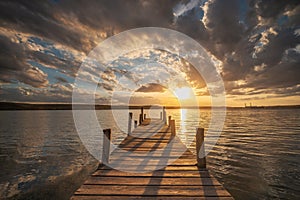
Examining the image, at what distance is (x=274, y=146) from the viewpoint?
17469 mm

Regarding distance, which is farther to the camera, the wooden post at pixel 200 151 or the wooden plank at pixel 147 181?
the wooden post at pixel 200 151

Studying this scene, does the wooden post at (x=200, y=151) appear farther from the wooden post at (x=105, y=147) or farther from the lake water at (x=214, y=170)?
the lake water at (x=214, y=170)

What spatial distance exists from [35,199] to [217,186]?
8.15 meters

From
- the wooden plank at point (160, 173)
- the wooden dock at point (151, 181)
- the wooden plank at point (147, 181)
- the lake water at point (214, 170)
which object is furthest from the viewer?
the lake water at point (214, 170)

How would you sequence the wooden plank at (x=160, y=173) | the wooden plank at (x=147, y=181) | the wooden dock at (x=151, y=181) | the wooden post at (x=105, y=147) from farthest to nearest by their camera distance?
the wooden post at (x=105, y=147)
the wooden plank at (x=160, y=173)
the wooden plank at (x=147, y=181)
the wooden dock at (x=151, y=181)

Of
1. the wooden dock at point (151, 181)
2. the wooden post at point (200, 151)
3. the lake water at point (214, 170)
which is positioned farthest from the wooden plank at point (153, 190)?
the lake water at point (214, 170)

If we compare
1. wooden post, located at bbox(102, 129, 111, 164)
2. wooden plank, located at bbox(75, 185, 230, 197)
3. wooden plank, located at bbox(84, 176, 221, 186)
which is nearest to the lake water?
wooden post, located at bbox(102, 129, 111, 164)

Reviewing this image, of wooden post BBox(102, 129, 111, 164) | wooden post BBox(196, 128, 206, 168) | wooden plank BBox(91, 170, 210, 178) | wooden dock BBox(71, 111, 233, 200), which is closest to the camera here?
wooden dock BBox(71, 111, 233, 200)

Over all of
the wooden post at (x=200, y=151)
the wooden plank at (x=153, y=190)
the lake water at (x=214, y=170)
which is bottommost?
the lake water at (x=214, y=170)

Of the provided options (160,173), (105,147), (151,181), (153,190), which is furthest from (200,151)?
(105,147)

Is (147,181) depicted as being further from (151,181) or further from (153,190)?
(153,190)

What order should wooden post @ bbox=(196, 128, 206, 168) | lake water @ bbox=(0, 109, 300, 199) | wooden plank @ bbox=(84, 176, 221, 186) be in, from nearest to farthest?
wooden plank @ bbox=(84, 176, 221, 186) < wooden post @ bbox=(196, 128, 206, 168) < lake water @ bbox=(0, 109, 300, 199)

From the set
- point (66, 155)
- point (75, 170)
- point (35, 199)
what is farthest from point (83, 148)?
point (35, 199)

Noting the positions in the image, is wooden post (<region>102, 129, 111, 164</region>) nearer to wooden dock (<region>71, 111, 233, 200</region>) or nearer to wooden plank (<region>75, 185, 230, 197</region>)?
wooden dock (<region>71, 111, 233, 200</region>)
